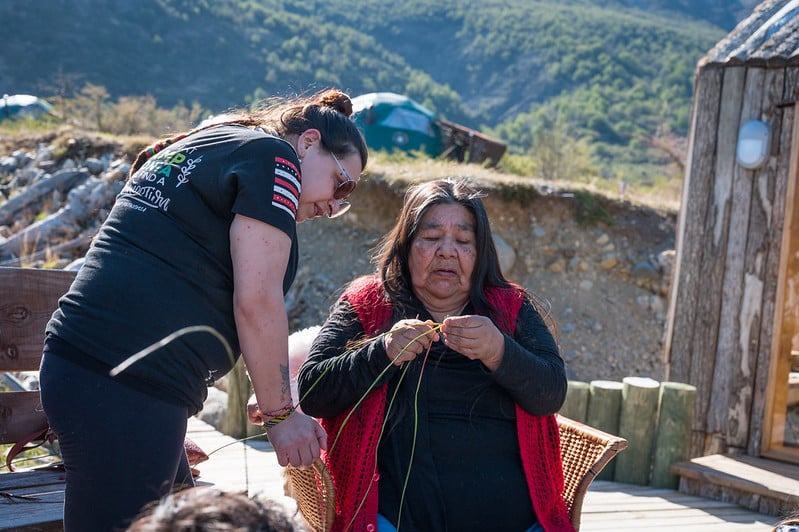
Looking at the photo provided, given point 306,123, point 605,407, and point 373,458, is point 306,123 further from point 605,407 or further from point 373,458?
point 605,407

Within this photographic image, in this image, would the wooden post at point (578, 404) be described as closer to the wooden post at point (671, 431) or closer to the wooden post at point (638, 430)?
the wooden post at point (638, 430)

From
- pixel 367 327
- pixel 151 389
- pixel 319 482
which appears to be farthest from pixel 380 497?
pixel 151 389

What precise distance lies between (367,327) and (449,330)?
0.45 m

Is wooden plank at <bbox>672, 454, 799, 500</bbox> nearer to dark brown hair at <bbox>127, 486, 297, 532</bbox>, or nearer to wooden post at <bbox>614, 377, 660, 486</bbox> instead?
wooden post at <bbox>614, 377, 660, 486</bbox>

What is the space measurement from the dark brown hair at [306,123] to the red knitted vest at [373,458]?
78cm

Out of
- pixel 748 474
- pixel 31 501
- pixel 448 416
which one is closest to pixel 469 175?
pixel 748 474

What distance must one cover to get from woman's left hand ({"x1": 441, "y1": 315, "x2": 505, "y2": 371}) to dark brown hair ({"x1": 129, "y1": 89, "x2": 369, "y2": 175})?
53 centimetres

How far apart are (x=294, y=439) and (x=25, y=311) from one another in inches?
61.8

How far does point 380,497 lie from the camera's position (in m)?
2.55

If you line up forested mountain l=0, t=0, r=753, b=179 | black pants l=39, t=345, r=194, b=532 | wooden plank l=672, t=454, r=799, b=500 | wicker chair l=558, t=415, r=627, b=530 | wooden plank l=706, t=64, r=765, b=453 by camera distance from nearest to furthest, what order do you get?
black pants l=39, t=345, r=194, b=532 < wicker chair l=558, t=415, r=627, b=530 < wooden plank l=672, t=454, r=799, b=500 < wooden plank l=706, t=64, r=765, b=453 < forested mountain l=0, t=0, r=753, b=179

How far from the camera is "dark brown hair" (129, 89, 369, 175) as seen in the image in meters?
2.17

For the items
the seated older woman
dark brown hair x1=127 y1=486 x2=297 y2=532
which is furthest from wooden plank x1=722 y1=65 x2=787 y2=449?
dark brown hair x1=127 y1=486 x2=297 y2=532

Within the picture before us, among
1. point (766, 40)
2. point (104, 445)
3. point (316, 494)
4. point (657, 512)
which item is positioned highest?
point (766, 40)

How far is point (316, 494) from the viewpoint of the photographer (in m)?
2.53
